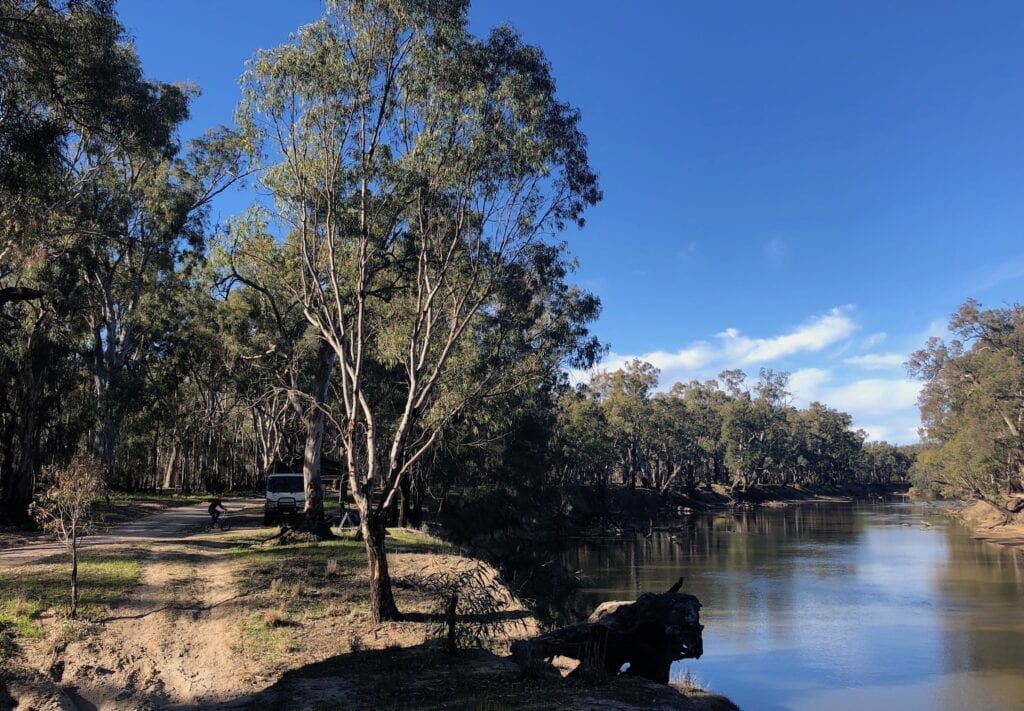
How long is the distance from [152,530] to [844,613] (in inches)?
904

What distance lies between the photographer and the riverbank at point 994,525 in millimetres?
41497

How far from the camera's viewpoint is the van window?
23.4 meters

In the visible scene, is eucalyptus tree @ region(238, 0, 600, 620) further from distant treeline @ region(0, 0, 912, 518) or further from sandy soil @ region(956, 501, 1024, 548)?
sandy soil @ region(956, 501, 1024, 548)

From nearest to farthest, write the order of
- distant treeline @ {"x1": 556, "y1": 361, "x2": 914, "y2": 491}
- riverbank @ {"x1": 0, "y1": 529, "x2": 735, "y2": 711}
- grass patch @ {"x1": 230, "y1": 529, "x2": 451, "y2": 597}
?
1. riverbank @ {"x1": 0, "y1": 529, "x2": 735, "y2": 711}
2. grass patch @ {"x1": 230, "y1": 529, "x2": 451, "y2": 597}
3. distant treeline @ {"x1": 556, "y1": 361, "x2": 914, "y2": 491}

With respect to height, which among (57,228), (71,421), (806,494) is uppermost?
(57,228)

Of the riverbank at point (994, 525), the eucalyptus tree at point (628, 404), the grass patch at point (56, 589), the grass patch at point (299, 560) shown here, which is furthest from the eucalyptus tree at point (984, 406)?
the grass patch at point (56, 589)

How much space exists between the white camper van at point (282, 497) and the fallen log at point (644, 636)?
14.1 meters

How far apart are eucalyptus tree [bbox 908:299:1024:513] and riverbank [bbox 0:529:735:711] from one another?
44332mm

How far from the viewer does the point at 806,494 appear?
10881cm

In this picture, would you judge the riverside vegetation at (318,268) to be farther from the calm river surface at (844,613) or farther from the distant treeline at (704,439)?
the distant treeline at (704,439)

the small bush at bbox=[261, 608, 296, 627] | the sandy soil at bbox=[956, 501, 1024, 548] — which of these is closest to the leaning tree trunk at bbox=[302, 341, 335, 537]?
the small bush at bbox=[261, 608, 296, 627]

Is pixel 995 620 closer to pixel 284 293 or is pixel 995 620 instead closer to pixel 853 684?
pixel 853 684

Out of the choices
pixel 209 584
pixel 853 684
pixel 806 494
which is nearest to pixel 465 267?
pixel 209 584

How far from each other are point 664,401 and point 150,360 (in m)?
58.7
